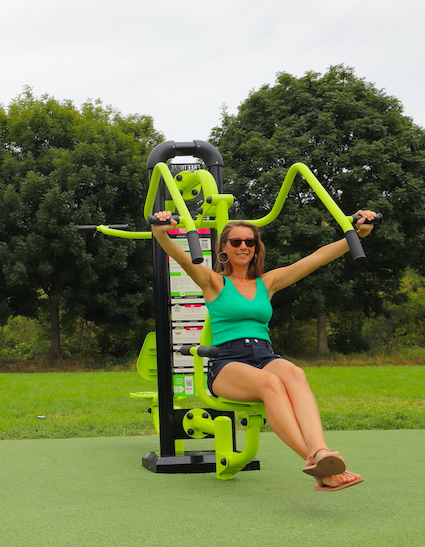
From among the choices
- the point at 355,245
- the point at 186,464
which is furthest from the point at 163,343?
the point at 355,245

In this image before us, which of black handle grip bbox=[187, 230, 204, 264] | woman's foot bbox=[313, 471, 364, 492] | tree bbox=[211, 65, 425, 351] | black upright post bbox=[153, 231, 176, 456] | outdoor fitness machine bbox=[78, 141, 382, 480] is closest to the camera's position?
woman's foot bbox=[313, 471, 364, 492]

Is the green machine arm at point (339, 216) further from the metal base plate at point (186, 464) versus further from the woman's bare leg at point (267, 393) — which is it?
the metal base plate at point (186, 464)

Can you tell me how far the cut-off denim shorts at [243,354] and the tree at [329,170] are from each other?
1188 centimetres

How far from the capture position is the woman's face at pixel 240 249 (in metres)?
3.33

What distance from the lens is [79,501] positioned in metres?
2.97

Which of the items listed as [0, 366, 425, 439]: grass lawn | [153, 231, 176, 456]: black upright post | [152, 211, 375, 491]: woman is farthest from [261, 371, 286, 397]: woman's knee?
[0, 366, 425, 439]: grass lawn

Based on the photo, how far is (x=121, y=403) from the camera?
8047 millimetres

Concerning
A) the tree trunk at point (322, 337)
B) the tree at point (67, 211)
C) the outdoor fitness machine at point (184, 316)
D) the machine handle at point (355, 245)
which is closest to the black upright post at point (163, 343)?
the outdoor fitness machine at point (184, 316)

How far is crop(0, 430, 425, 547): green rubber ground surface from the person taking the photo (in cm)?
230

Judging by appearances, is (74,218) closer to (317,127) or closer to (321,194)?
(317,127)

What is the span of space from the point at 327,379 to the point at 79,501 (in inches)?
331

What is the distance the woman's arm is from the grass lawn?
3.08 metres

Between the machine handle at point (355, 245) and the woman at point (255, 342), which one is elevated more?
the machine handle at point (355, 245)

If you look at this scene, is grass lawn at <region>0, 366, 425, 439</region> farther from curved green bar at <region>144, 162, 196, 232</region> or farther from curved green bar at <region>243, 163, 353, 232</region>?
curved green bar at <region>243, 163, 353, 232</region>
